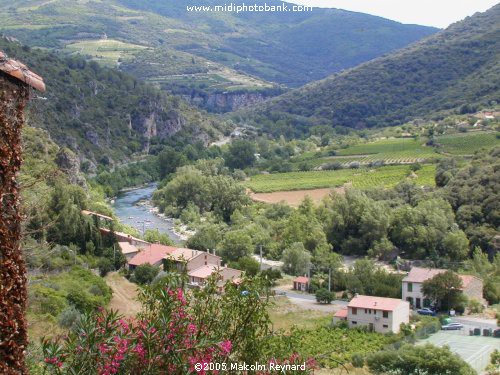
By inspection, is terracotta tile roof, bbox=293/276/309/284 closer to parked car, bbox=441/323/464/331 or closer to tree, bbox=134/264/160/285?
tree, bbox=134/264/160/285

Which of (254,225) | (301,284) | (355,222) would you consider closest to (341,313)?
(301,284)

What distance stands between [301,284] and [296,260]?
139 inches

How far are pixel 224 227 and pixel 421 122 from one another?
58.6 meters

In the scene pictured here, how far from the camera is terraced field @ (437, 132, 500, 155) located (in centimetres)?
6812

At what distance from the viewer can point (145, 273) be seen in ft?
108

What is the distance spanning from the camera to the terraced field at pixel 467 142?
68.1m

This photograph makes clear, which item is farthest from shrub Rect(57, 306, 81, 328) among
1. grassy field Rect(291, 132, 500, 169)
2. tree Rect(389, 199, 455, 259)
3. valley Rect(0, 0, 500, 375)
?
grassy field Rect(291, 132, 500, 169)

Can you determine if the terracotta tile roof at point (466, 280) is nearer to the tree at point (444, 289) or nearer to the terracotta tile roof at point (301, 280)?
the tree at point (444, 289)

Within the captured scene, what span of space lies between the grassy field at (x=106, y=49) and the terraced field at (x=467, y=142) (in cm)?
8167

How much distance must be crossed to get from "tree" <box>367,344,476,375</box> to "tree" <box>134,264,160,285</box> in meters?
12.6

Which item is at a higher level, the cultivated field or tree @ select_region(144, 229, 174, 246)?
tree @ select_region(144, 229, 174, 246)

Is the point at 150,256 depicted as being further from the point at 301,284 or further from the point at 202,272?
the point at 301,284

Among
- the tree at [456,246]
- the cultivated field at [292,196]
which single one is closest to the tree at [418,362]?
the tree at [456,246]

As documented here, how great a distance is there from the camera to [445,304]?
3103cm
